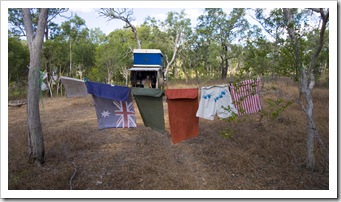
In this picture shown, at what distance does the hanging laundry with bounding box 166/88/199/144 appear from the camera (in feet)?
15.3

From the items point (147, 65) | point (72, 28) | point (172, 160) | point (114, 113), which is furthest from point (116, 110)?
point (72, 28)

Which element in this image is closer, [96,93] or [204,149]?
[96,93]

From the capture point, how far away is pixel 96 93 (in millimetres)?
4660

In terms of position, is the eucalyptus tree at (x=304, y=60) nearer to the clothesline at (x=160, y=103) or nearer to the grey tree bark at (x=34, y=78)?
the clothesline at (x=160, y=103)

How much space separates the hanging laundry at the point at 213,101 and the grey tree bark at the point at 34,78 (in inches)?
122

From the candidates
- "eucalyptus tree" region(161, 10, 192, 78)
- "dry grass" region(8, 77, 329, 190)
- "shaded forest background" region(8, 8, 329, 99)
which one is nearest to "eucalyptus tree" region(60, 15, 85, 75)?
"shaded forest background" region(8, 8, 329, 99)

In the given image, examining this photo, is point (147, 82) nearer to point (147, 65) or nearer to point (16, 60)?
point (147, 65)

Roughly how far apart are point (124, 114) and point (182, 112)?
3.91ft

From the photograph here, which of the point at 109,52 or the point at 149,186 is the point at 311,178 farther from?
the point at 109,52

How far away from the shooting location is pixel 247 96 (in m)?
5.05

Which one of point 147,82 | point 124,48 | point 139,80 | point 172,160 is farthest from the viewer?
point 124,48

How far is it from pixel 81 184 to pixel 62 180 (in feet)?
1.12

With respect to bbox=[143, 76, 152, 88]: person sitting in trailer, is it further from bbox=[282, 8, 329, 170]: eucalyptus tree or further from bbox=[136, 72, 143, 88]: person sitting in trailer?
bbox=[282, 8, 329, 170]: eucalyptus tree
